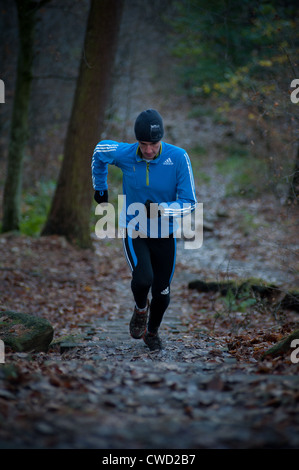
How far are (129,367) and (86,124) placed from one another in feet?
27.3

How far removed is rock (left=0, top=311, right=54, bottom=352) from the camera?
17.2 ft

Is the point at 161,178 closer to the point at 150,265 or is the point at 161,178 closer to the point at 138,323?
the point at 150,265

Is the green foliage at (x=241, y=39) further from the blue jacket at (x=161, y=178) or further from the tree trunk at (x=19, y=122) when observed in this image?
the tree trunk at (x=19, y=122)

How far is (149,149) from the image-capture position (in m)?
5.39

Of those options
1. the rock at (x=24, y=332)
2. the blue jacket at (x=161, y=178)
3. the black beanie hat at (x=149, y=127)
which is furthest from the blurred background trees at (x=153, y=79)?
the rock at (x=24, y=332)

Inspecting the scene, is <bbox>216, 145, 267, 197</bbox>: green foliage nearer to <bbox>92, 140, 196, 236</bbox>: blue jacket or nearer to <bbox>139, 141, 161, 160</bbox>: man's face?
<bbox>92, 140, 196, 236</bbox>: blue jacket

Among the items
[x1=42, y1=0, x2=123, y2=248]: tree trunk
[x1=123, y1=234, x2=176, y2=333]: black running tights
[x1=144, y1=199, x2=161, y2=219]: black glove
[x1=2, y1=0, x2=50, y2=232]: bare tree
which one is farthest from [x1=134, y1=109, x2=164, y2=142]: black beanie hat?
[x1=2, y1=0, x2=50, y2=232]: bare tree

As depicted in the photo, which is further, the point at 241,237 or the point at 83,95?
the point at 241,237

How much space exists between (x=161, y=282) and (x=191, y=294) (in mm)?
4179

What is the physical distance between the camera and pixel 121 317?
27.2 feet

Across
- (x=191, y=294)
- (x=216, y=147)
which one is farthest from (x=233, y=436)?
(x=216, y=147)

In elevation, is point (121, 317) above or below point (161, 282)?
below

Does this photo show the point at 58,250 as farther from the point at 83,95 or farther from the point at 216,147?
the point at 216,147

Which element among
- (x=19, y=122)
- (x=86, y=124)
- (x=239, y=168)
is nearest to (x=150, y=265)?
(x=86, y=124)
